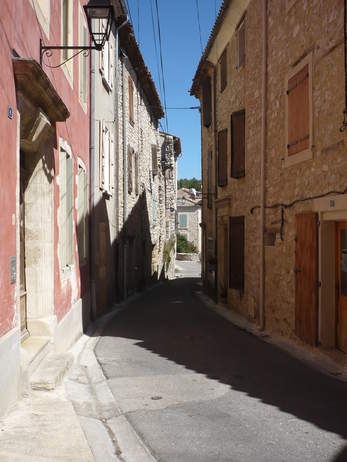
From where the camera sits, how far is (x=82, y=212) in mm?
10438

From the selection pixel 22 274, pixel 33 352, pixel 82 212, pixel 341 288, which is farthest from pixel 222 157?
pixel 33 352

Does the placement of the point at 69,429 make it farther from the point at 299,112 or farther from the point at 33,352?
the point at 299,112

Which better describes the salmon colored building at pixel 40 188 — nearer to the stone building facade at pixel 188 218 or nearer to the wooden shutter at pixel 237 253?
the wooden shutter at pixel 237 253

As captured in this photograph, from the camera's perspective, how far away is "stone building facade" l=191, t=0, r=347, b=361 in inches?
303

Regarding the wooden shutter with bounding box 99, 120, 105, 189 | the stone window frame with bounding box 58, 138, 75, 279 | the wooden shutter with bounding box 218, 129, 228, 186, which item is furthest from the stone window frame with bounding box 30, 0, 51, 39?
the wooden shutter with bounding box 218, 129, 228, 186

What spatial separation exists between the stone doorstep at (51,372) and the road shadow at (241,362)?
155cm

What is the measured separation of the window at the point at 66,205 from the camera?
789 centimetres

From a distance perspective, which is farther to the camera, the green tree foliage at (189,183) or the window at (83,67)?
the green tree foliage at (189,183)

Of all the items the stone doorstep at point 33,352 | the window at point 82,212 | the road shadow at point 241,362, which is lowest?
the road shadow at point 241,362

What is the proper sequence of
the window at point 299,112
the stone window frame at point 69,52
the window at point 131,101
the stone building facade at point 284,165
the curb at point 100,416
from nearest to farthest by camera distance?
1. the curb at point 100,416
2. the stone building facade at point 284,165
3. the stone window frame at point 69,52
4. the window at point 299,112
5. the window at point 131,101

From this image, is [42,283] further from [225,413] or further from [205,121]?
[205,121]

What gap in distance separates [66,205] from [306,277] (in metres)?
3.77

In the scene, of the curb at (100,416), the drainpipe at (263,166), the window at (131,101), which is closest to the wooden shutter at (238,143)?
the drainpipe at (263,166)

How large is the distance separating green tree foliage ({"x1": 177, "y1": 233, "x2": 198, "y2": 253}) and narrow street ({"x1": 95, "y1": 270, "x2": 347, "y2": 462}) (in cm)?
4613
